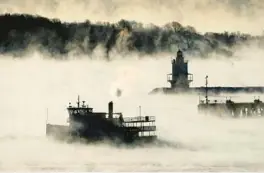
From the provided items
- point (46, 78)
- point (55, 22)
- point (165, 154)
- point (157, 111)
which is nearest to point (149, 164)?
point (165, 154)

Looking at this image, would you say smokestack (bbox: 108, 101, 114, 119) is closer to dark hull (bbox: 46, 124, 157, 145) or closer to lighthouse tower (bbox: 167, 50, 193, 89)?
dark hull (bbox: 46, 124, 157, 145)

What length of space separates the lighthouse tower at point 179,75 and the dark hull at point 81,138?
20cm

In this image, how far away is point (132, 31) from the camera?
1.82m

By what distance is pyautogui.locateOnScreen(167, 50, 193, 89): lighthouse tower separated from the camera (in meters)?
1.80

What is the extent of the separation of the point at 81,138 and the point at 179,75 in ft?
1.30

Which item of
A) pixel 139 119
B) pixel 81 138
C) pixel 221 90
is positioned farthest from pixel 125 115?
pixel 221 90

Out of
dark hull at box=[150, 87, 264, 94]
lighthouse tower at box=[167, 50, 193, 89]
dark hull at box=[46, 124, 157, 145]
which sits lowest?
dark hull at box=[46, 124, 157, 145]

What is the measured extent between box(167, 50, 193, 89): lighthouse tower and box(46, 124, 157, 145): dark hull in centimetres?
20

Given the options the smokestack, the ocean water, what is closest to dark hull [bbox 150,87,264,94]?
the ocean water

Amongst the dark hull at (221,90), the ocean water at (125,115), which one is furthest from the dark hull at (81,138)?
the dark hull at (221,90)

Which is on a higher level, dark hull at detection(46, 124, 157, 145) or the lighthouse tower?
the lighthouse tower

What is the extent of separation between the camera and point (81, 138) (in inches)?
70.4

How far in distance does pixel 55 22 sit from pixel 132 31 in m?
0.27

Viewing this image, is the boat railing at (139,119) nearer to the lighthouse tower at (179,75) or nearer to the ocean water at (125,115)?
the ocean water at (125,115)
